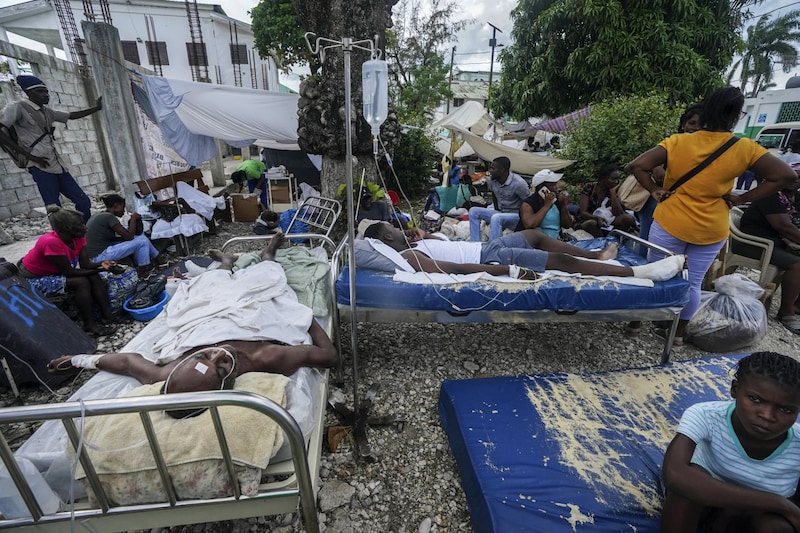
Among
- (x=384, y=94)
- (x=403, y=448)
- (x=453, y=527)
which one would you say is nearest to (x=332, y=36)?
(x=384, y=94)

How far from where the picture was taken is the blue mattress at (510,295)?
289cm

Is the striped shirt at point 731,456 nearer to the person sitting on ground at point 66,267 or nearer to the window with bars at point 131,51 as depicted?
the person sitting on ground at point 66,267

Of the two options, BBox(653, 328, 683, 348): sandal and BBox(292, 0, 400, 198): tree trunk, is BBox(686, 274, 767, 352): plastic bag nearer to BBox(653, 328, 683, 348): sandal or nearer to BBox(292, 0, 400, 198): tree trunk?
BBox(653, 328, 683, 348): sandal

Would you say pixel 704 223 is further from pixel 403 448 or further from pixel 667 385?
pixel 403 448

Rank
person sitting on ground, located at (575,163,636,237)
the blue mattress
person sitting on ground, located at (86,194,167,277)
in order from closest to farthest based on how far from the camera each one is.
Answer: the blue mattress < person sitting on ground, located at (86,194,167,277) < person sitting on ground, located at (575,163,636,237)

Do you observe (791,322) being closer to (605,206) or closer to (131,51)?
(605,206)

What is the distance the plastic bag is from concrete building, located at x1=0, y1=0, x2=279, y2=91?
21789mm

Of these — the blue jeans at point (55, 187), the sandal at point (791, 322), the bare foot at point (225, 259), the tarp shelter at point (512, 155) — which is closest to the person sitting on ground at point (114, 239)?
the blue jeans at point (55, 187)

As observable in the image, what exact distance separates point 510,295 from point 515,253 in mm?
681

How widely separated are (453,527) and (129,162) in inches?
314

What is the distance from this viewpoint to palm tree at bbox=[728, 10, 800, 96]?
25109mm

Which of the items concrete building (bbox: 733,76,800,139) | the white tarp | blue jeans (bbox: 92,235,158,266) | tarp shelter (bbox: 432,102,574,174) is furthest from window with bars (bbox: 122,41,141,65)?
concrete building (bbox: 733,76,800,139)

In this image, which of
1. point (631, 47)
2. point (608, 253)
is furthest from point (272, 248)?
point (631, 47)

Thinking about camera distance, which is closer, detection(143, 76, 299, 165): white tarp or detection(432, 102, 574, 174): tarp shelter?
detection(143, 76, 299, 165): white tarp
